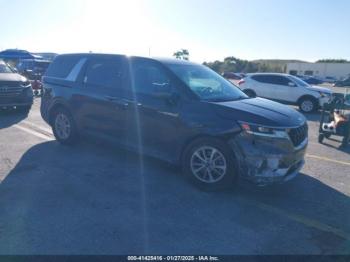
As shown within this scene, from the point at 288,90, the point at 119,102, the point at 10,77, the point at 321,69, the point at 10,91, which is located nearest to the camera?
the point at 119,102

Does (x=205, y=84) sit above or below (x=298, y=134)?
above

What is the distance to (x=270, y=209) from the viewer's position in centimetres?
411

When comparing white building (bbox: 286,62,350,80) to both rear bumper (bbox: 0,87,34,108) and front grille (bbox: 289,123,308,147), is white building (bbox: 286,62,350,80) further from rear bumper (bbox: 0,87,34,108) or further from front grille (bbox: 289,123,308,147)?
front grille (bbox: 289,123,308,147)

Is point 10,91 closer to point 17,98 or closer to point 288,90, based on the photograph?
point 17,98

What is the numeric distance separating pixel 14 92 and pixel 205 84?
7177 mm

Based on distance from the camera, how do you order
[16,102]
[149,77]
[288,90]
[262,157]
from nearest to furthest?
[262,157]
[149,77]
[16,102]
[288,90]

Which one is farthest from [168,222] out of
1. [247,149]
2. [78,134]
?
[78,134]

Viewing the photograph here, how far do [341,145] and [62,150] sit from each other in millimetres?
6206

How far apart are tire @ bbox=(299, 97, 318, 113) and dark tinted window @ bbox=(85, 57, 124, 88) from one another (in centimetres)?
1055

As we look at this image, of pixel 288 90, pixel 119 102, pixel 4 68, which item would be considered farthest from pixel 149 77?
pixel 288 90

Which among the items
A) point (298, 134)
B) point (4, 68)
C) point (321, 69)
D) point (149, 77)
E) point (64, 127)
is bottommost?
point (64, 127)

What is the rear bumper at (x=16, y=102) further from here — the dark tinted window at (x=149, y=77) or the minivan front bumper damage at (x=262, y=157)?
the minivan front bumper damage at (x=262, y=157)

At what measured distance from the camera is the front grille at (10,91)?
9.60 m

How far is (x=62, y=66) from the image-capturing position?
6555 mm
